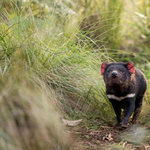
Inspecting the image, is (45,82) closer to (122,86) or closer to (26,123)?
(122,86)

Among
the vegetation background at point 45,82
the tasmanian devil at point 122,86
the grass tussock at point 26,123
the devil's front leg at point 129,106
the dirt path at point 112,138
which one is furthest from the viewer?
the devil's front leg at point 129,106

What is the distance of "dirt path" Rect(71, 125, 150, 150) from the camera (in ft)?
8.36

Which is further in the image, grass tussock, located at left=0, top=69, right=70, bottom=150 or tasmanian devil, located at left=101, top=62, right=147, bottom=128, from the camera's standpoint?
tasmanian devil, located at left=101, top=62, right=147, bottom=128

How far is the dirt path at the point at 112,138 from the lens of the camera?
2.55 meters

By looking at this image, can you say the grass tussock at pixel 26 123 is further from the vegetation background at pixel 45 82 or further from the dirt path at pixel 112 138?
the dirt path at pixel 112 138

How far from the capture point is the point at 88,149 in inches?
96.7

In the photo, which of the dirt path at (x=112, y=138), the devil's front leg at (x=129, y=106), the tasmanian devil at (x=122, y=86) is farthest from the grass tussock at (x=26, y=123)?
the devil's front leg at (x=129, y=106)

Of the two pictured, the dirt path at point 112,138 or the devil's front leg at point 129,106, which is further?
the devil's front leg at point 129,106

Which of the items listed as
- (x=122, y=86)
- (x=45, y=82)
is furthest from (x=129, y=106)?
(x=45, y=82)

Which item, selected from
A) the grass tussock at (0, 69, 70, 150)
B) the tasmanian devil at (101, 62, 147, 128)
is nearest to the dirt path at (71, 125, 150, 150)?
the tasmanian devil at (101, 62, 147, 128)

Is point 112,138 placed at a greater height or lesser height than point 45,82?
lesser

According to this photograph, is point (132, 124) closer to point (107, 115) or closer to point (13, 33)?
point (107, 115)

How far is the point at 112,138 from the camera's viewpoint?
280 centimetres

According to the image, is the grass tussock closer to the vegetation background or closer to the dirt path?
the vegetation background
